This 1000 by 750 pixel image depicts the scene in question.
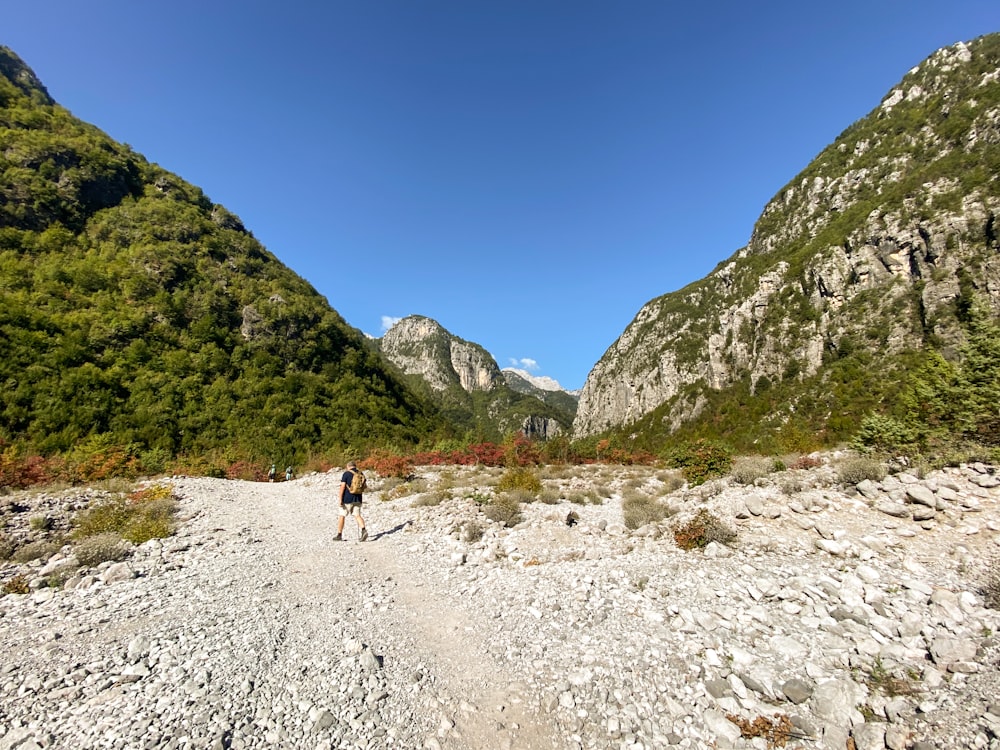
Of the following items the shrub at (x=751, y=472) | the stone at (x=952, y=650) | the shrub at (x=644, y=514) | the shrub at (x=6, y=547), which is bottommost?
the shrub at (x=6, y=547)

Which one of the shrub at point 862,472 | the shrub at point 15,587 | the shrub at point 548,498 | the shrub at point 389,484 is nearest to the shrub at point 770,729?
the shrub at point 862,472

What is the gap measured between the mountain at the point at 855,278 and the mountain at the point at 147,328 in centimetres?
4890

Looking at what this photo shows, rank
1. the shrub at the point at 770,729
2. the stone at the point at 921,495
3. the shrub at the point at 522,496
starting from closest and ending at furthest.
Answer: the shrub at the point at 770,729 → the stone at the point at 921,495 → the shrub at the point at 522,496

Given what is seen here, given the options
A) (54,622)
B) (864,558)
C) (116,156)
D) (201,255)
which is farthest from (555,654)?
(116,156)

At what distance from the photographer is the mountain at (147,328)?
109 ft

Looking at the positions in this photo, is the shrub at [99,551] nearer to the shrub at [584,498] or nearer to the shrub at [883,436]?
the shrub at [584,498]

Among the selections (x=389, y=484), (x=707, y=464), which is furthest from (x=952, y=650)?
(x=389, y=484)

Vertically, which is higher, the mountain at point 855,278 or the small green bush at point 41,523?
the mountain at point 855,278

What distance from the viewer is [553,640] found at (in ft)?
20.7

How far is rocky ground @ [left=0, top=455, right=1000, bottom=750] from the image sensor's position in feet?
13.4

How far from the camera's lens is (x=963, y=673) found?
4.27m

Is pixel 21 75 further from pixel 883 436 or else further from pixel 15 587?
pixel 883 436

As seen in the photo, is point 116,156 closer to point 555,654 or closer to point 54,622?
point 54,622

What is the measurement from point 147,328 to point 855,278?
127 metres
